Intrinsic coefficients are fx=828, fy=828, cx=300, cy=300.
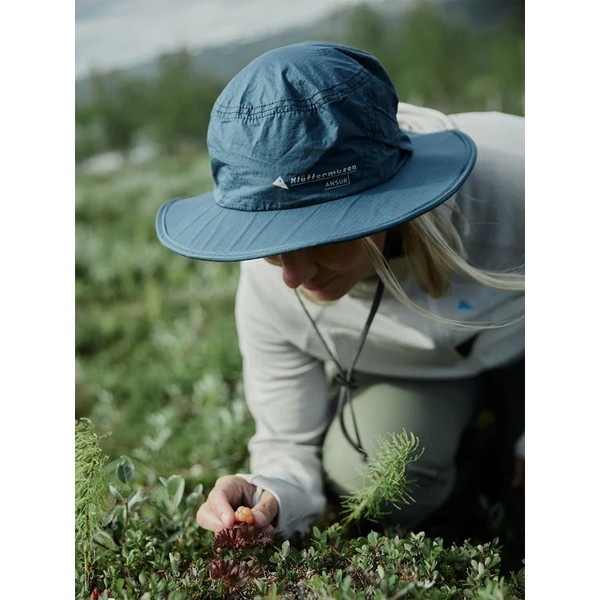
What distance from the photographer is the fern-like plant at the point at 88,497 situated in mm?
1389

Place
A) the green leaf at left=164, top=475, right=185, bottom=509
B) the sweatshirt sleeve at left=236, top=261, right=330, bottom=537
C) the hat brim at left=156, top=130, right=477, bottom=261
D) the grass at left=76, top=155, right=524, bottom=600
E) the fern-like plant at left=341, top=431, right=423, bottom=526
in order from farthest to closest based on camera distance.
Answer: the sweatshirt sleeve at left=236, top=261, right=330, bottom=537 → the green leaf at left=164, top=475, right=185, bottom=509 → the fern-like plant at left=341, top=431, right=423, bottom=526 → the grass at left=76, top=155, right=524, bottom=600 → the hat brim at left=156, top=130, right=477, bottom=261

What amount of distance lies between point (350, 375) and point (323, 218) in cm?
53

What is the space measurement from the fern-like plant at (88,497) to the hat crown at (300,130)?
507 millimetres

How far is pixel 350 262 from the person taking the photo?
1.33 m

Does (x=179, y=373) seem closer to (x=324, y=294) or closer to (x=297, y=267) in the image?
(x=324, y=294)

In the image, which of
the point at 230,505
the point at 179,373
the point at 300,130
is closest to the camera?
the point at 300,130

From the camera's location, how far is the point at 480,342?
1627mm

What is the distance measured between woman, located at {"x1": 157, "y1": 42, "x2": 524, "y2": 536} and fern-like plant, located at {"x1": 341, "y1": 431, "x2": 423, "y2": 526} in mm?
63

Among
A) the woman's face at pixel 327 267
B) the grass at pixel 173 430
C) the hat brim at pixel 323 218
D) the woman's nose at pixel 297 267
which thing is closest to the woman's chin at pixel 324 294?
the woman's face at pixel 327 267

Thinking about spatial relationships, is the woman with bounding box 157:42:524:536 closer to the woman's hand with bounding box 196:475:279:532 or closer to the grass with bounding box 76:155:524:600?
the woman's hand with bounding box 196:475:279:532

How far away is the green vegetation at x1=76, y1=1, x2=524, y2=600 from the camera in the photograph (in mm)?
1248

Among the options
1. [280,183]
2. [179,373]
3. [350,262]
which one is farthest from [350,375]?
[179,373]

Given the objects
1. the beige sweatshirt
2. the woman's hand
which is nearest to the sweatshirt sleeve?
the beige sweatshirt

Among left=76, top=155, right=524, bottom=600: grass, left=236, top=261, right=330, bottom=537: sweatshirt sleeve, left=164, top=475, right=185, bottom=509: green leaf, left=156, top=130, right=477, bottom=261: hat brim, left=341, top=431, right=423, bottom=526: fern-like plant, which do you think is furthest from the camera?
left=236, top=261, right=330, bottom=537: sweatshirt sleeve
